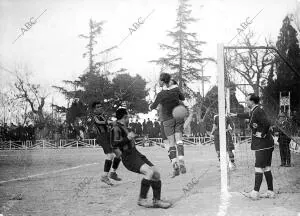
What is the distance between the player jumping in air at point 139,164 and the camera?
5.45 metres

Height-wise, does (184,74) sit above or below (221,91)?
above

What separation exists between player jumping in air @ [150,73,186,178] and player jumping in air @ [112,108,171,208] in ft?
3.97

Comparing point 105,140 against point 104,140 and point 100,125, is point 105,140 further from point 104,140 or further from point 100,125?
point 100,125

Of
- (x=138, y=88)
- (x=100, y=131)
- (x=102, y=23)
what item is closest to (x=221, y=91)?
(x=100, y=131)

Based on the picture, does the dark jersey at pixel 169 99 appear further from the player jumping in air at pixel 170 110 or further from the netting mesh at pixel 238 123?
the netting mesh at pixel 238 123

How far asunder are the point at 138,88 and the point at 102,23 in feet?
19.6

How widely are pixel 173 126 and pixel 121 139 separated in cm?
174

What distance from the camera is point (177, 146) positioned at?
22.9ft

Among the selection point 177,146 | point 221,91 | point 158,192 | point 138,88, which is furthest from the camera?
point 138,88

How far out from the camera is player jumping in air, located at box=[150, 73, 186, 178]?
6.96 meters

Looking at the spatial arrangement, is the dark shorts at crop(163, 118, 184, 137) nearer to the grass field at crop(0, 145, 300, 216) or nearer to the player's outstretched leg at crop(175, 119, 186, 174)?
the player's outstretched leg at crop(175, 119, 186, 174)

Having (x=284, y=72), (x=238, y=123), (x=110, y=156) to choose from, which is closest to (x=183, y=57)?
(x=238, y=123)

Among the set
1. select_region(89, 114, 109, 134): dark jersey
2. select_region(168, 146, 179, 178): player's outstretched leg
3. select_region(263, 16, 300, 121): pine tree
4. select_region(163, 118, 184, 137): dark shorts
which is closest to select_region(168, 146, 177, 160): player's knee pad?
select_region(168, 146, 179, 178): player's outstretched leg

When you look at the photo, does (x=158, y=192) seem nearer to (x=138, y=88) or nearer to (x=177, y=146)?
(x=177, y=146)
